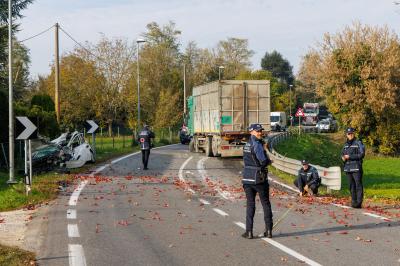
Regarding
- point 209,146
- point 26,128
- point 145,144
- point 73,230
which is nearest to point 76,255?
point 73,230

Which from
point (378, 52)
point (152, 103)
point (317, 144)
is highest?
point (378, 52)

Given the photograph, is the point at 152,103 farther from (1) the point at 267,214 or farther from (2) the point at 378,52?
(1) the point at 267,214

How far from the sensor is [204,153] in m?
31.6

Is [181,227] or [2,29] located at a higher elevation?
[2,29]

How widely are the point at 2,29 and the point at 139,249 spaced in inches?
924

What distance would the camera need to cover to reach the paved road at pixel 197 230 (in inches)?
307

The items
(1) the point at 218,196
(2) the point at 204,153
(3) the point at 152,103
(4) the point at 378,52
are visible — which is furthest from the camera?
(3) the point at 152,103

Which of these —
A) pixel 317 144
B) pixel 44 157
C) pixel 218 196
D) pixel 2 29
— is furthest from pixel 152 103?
pixel 218 196

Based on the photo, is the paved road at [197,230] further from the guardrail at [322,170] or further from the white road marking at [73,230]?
the guardrail at [322,170]

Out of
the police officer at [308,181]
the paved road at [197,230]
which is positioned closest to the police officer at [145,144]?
the paved road at [197,230]

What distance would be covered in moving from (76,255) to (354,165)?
7212 mm

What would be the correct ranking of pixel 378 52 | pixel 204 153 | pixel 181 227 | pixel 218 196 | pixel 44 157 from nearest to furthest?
pixel 181 227
pixel 218 196
pixel 44 157
pixel 204 153
pixel 378 52

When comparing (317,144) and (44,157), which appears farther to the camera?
(317,144)

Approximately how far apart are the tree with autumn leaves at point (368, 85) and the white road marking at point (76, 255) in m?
40.2
